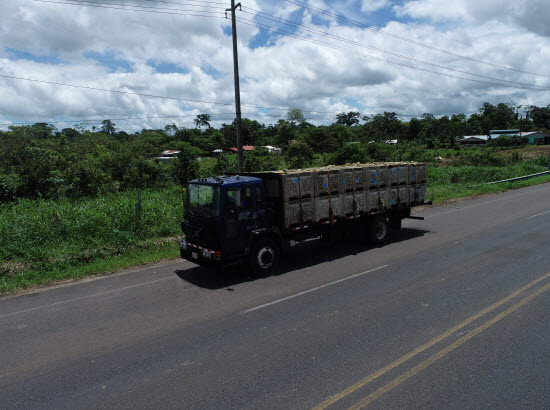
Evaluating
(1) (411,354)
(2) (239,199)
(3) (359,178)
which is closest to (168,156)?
(3) (359,178)

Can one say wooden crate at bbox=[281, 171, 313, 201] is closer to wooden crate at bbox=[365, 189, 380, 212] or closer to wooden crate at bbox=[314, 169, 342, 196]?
wooden crate at bbox=[314, 169, 342, 196]

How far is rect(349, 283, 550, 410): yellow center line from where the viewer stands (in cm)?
432

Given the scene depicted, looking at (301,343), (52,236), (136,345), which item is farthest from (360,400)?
(52,236)

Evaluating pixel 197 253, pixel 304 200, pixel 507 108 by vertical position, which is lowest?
pixel 197 253

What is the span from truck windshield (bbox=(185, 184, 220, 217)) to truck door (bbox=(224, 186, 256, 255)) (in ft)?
0.86

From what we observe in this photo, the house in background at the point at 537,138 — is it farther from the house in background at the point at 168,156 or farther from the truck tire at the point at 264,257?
the truck tire at the point at 264,257

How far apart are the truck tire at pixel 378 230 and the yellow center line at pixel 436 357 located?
4.80 meters

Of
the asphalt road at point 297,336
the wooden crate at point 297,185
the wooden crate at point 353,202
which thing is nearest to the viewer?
the asphalt road at point 297,336

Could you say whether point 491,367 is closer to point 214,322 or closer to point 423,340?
point 423,340

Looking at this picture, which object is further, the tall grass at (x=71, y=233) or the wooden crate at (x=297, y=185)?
the tall grass at (x=71, y=233)

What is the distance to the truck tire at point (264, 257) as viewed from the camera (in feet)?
29.9

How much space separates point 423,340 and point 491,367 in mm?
942

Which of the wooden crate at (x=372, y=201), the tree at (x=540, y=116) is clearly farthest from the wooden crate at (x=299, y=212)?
the tree at (x=540, y=116)

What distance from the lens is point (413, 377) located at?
4.68m
